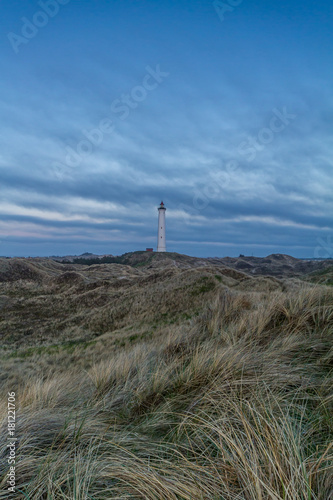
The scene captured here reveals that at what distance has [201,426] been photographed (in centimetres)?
190

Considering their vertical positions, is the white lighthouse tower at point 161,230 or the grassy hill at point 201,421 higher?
the white lighthouse tower at point 161,230

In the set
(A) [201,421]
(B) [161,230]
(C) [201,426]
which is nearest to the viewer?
(C) [201,426]

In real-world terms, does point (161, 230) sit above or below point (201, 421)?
above

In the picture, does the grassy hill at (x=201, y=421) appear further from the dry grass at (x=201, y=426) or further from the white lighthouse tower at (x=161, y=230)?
the white lighthouse tower at (x=161, y=230)

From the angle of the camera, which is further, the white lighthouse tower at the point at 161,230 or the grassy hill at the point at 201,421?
the white lighthouse tower at the point at 161,230

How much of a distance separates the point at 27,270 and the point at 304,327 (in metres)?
45.1

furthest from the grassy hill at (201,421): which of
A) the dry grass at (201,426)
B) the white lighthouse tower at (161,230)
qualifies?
the white lighthouse tower at (161,230)

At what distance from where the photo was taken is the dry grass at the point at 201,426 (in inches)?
52.9

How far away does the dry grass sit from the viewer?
134 centimetres

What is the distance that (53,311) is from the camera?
2202 centimetres

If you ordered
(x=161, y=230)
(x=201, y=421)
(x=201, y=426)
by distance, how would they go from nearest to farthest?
1. (x=201, y=426)
2. (x=201, y=421)
3. (x=161, y=230)

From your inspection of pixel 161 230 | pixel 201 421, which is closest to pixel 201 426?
pixel 201 421

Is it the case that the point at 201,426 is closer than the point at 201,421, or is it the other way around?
the point at 201,426

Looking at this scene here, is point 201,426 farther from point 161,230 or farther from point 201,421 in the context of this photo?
point 161,230
